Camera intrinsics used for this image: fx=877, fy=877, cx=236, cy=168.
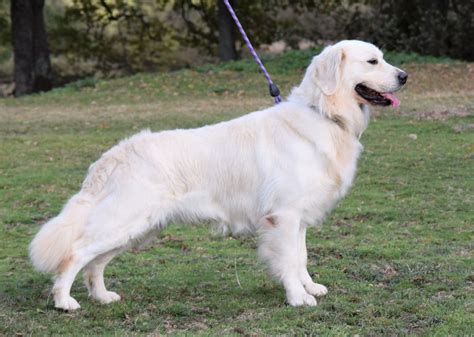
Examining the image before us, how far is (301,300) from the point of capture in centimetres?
633

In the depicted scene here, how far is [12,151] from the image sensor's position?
15438mm

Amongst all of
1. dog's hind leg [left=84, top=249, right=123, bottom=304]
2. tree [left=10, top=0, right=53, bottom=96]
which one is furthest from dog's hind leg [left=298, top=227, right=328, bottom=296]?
tree [left=10, top=0, right=53, bottom=96]

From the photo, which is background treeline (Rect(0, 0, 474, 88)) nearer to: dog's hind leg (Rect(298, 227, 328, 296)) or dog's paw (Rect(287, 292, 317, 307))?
dog's hind leg (Rect(298, 227, 328, 296))

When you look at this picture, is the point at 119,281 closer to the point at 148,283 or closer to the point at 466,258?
the point at 148,283

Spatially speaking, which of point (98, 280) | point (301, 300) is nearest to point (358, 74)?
point (301, 300)

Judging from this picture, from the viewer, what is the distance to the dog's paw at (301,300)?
631 cm

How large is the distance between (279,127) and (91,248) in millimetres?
1661

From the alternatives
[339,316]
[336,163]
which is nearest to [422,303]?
[339,316]

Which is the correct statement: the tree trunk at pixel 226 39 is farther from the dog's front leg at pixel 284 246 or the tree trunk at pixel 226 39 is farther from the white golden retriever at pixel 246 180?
the dog's front leg at pixel 284 246

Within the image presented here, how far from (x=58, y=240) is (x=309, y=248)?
2875mm

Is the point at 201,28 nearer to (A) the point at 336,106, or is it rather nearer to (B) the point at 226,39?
(B) the point at 226,39

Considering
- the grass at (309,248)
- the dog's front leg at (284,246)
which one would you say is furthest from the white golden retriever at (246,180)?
the grass at (309,248)

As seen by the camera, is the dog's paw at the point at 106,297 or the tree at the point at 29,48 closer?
the dog's paw at the point at 106,297

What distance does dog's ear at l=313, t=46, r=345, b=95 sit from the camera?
6.50 metres
